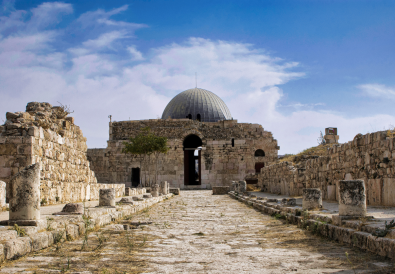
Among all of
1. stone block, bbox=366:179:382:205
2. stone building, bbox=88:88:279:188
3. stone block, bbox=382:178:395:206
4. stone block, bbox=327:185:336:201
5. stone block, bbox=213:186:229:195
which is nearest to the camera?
stone block, bbox=382:178:395:206

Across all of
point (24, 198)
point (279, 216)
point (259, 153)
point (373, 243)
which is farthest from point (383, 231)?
point (259, 153)

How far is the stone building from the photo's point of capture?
28141mm

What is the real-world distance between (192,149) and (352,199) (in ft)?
75.5

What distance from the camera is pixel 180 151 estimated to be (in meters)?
28.6

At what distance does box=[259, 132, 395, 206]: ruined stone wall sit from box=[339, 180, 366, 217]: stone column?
271 centimetres

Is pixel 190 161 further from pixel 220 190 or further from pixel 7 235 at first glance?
pixel 7 235

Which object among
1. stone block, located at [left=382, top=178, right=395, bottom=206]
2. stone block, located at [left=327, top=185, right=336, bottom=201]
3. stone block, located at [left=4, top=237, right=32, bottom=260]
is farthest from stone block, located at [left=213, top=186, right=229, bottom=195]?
stone block, located at [left=4, top=237, right=32, bottom=260]

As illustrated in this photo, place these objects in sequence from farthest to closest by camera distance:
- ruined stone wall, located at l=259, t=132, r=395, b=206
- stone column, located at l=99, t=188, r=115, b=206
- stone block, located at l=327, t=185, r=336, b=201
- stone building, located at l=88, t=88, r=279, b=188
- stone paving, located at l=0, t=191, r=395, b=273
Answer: stone building, located at l=88, t=88, r=279, b=188 → stone block, located at l=327, t=185, r=336, b=201 → stone column, located at l=99, t=188, r=115, b=206 → ruined stone wall, located at l=259, t=132, r=395, b=206 → stone paving, located at l=0, t=191, r=395, b=273

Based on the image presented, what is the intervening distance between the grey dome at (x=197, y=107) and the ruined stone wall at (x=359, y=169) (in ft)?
73.7

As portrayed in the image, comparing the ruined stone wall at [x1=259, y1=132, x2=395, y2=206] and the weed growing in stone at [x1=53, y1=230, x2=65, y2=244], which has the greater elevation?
the ruined stone wall at [x1=259, y1=132, x2=395, y2=206]

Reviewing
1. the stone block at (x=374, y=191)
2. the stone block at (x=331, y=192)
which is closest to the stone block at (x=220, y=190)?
the stone block at (x=331, y=192)

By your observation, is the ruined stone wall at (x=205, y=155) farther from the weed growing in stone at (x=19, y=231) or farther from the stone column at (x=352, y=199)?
the weed growing in stone at (x=19, y=231)

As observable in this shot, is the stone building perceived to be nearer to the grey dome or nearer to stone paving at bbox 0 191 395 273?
the grey dome

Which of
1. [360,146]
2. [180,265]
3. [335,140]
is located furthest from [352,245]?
[335,140]
